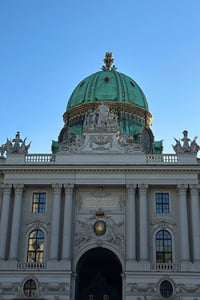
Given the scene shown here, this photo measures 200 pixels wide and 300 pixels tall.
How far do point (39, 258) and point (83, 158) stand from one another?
817cm

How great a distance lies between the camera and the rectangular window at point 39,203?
37.1 m

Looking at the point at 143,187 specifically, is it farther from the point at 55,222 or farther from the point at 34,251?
the point at 34,251

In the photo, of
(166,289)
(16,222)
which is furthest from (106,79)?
(166,289)

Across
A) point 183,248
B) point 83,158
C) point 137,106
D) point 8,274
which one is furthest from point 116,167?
A: point 137,106

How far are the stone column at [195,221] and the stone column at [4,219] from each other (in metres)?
13.6

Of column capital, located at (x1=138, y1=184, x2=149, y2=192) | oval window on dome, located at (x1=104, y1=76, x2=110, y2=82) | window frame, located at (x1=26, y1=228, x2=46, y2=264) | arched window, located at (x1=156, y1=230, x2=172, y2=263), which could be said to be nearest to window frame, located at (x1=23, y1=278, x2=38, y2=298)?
window frame, located at (x1=26, y1=228, x2=46, y2=264)

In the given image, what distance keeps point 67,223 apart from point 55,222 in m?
0.88

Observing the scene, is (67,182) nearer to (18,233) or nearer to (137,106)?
(18,233)

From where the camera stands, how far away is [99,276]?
122 feet

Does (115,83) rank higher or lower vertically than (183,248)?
higher

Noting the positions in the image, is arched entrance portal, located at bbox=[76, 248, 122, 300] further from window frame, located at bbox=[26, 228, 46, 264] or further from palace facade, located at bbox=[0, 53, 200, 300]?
window frame, located at bbox=[26, 228, 46, 264]

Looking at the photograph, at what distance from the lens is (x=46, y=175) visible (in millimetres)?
37188

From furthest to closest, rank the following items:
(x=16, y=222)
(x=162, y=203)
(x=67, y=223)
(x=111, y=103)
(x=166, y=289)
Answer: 1. (x=111, y=103)
2. (x=162, y=203)
3. (x=16, y=222)
4. (x=67, y=223)
5. (x=166, y=289)

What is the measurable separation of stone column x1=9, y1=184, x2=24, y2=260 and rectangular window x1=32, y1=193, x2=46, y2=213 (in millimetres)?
1148
